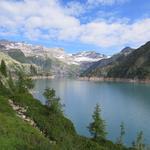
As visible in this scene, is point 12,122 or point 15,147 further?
point 12,122

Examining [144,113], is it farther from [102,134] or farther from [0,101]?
[0,101]

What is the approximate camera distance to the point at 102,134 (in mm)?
72438

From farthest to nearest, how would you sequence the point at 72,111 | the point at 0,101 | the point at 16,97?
1. the point at 72,111
2. the point at 16,97
3. the point at 0,101

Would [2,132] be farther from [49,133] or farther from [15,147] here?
[49,133]

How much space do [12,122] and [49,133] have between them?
452 inches

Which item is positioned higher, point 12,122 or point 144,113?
point 12,122

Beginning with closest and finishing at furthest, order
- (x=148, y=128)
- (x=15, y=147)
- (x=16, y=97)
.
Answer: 1. (x=15, y=147)
2. (x=16, y=97)
3. (x=148, y=128)

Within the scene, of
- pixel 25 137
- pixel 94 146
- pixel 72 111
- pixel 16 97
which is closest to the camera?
pixel 25 137

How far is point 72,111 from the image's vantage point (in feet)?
443

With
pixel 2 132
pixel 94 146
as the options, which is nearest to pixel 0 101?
pixel 94 146

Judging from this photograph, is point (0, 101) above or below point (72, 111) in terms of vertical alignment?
above

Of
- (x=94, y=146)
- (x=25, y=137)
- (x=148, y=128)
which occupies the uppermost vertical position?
(x=25, y=137)

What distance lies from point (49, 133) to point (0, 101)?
15.4 metres

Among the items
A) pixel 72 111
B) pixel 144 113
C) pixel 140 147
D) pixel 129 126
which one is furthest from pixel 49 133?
pixel 144 113
